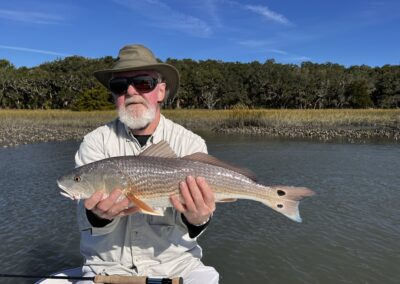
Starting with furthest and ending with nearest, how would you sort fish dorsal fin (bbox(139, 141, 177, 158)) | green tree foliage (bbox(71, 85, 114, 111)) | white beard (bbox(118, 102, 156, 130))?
green tree foliage (bbox(71, 85, 114, 111)), white beard (bbox(118, 102, 156, 130)), fish dorsal fin (bbox(139, 141, 177, 158))

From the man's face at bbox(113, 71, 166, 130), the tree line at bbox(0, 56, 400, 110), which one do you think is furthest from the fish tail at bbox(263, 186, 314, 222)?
the tree line at bbox(0, 56, 400, 110)

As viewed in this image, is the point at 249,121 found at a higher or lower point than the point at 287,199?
lower

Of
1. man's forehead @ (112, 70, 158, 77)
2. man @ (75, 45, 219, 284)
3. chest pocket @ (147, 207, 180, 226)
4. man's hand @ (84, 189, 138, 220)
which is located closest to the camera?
man's hand @ (84, 189, 138, 220)

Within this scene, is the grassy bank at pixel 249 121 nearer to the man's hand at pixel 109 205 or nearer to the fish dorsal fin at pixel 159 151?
the fish dorsal fin at pixel 159 151

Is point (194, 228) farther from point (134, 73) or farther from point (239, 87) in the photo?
point (239, 87)

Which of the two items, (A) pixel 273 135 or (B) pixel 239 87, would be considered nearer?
(A) pixel 273 135

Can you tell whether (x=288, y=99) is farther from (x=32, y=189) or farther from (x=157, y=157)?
(x=157, y=157)

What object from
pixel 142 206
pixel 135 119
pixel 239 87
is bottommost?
pixel 142 206

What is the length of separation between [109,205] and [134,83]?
4.41ft

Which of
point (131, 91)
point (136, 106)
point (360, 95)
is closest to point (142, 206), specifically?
point (136, 106)

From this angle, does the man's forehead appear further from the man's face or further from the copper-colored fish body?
the copper-colored fish body

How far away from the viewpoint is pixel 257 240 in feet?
30.5

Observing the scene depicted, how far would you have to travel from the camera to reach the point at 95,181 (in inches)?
127

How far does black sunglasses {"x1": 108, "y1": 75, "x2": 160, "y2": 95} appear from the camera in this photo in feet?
12.7
